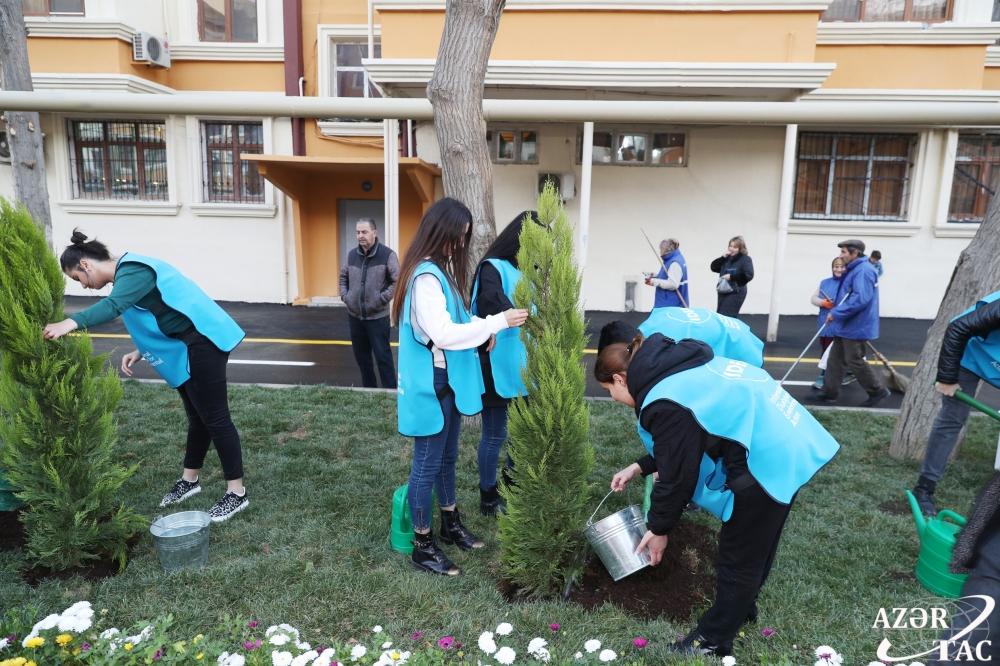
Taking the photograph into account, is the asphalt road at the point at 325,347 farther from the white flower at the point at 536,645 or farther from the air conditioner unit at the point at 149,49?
the air conditioner unit at the point at 149,49

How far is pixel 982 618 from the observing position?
6.20 ft

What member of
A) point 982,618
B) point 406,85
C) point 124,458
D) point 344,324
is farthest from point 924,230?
point 124,458

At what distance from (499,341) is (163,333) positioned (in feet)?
6.03

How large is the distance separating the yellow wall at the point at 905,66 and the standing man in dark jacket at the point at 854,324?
277 inches

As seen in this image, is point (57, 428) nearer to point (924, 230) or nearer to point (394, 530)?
point (394, 530)

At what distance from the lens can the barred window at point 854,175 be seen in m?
12.4

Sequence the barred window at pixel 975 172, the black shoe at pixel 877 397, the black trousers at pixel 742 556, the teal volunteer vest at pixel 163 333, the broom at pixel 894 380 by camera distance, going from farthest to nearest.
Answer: the barred window at pixel 975 172 → the broom at pixel 894 380 → the black shoe at pixel 877 397 → the teal volunteer vest at pixel 163 333 → the black trousers at pixel 742 556

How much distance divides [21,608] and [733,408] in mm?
3154

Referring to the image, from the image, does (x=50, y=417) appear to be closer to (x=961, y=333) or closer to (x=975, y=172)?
(x=961, y=333)

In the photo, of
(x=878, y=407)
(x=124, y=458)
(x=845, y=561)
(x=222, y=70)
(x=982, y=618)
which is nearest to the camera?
A: (x=982, y=618)

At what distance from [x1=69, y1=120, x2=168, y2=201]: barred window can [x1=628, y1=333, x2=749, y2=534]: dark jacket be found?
45.5 feet

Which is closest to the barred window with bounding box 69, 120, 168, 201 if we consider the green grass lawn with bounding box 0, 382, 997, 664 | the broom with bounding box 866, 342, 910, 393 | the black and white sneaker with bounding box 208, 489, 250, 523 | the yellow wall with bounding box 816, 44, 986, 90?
the green grass lawn with bounding box 0, 382, 997, 664

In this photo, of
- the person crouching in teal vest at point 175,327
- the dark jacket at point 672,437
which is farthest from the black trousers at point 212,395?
the dark jacket at point 672,437

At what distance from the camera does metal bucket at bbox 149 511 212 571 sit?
311 cm
